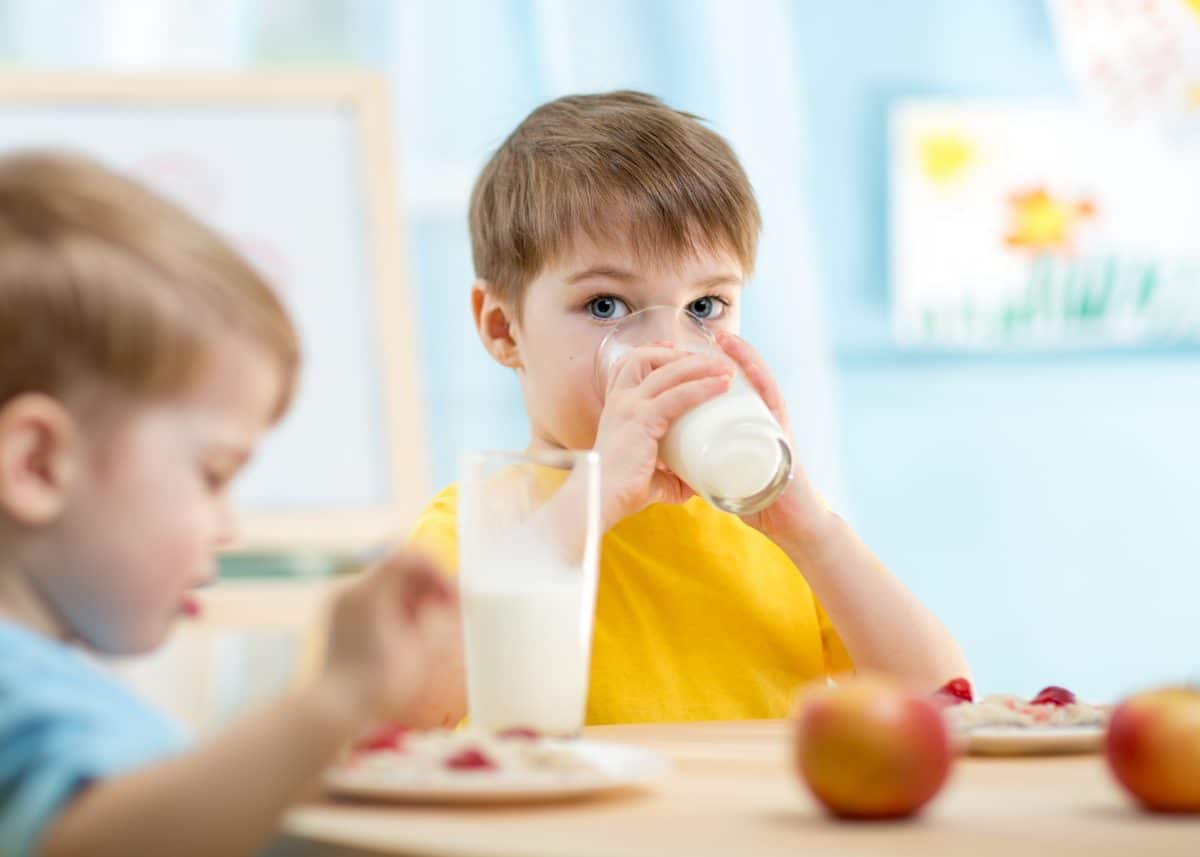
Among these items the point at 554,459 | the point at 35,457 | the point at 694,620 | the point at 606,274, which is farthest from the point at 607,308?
the point at 35,457

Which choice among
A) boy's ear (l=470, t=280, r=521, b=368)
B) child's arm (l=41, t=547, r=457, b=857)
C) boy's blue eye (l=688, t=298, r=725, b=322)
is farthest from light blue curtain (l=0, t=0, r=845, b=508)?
child's arm (l=41, t=547, r=457, b=857)

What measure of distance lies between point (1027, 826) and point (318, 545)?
200cm

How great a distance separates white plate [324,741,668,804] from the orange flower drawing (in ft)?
7.67

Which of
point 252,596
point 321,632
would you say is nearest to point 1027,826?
point 321,632

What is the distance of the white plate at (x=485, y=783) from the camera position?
634 millimetres

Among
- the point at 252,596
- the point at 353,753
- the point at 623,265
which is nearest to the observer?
the point at 353,753

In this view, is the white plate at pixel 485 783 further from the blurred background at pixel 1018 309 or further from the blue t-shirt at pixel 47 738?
the blurred background at pixel 1018 309

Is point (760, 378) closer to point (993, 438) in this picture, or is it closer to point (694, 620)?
point (694, 620)

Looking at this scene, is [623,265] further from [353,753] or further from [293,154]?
[293,154]

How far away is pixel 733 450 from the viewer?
41.4 inches

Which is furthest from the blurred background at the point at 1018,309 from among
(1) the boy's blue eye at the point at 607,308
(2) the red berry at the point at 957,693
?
(2) the red berry at the point at 957,693

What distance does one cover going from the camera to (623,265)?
1224 millimetres

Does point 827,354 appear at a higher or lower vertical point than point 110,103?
lower

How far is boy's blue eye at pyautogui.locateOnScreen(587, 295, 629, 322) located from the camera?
4.07ft
